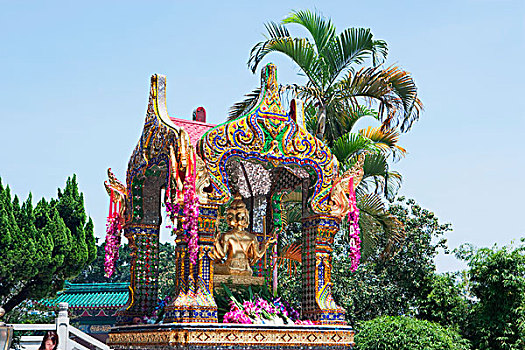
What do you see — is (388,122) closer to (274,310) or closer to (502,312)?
(502,312)

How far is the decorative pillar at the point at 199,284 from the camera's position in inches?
340

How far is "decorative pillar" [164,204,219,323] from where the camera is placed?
8625mm

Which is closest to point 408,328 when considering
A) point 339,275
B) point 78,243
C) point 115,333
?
point 339,275

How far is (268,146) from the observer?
365 inches

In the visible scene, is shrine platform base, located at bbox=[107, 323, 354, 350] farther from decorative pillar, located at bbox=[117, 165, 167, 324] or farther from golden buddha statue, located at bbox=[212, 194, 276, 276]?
golden buddha statue, located at bbox=[212, 194, 276, 276]

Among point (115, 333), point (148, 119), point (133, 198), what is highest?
point (148, 119)

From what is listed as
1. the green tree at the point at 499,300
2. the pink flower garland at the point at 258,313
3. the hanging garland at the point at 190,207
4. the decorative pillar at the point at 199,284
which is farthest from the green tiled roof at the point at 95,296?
the hanging garland at the point at 190,207

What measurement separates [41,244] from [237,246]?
7.04m

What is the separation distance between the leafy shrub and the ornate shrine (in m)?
3.80

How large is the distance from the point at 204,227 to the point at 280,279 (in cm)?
858

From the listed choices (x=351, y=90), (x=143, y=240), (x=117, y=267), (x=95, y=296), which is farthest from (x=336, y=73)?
(x=117, y=267)

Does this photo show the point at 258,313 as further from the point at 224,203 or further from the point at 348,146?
the point at 348,146

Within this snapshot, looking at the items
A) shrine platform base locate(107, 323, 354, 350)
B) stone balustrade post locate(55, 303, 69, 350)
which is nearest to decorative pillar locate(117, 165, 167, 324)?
shrine platform base locate(107, 323, 354, 350)

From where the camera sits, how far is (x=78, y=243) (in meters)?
16.9
